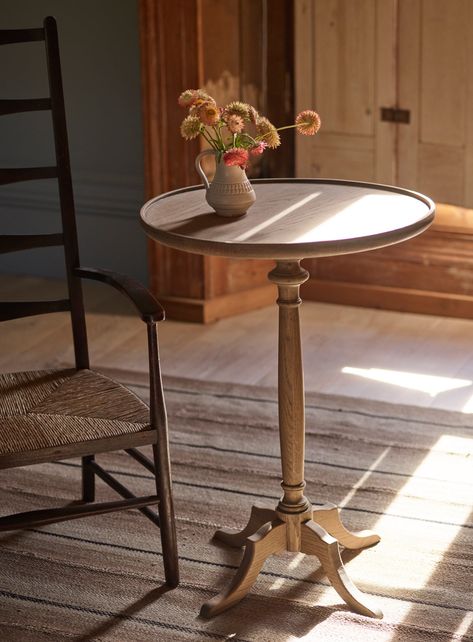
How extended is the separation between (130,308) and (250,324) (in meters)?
0.54

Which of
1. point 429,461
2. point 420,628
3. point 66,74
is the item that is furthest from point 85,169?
point 420,628

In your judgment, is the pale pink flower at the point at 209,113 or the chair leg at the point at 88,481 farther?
the chair leg at the point at 88,481

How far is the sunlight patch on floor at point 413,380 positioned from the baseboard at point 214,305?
0.74m

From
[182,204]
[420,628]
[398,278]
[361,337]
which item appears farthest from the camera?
[398,278]

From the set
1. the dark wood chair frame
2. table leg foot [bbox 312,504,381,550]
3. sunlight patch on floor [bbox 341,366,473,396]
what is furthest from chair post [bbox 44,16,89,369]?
sunlight patch on floor [bbox 341,366,473,396]

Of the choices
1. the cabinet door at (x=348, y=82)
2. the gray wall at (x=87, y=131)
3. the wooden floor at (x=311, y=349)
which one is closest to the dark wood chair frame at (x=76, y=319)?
the wooden floor at (x=311, y=349)

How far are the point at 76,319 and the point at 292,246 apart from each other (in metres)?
0.78

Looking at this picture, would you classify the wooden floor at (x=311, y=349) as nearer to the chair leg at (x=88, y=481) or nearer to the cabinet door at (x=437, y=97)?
the cabinet door at (x=437, y=97)

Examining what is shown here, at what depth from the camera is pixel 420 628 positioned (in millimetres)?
2506

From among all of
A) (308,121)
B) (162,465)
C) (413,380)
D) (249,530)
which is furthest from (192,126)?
(413,380)

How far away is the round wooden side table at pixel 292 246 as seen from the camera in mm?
2338

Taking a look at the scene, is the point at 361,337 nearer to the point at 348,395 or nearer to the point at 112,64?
the point at 348,395

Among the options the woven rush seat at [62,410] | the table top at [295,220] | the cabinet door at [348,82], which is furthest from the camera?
the cabinet door at [348,82]

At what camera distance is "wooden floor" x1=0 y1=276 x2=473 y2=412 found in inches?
153
